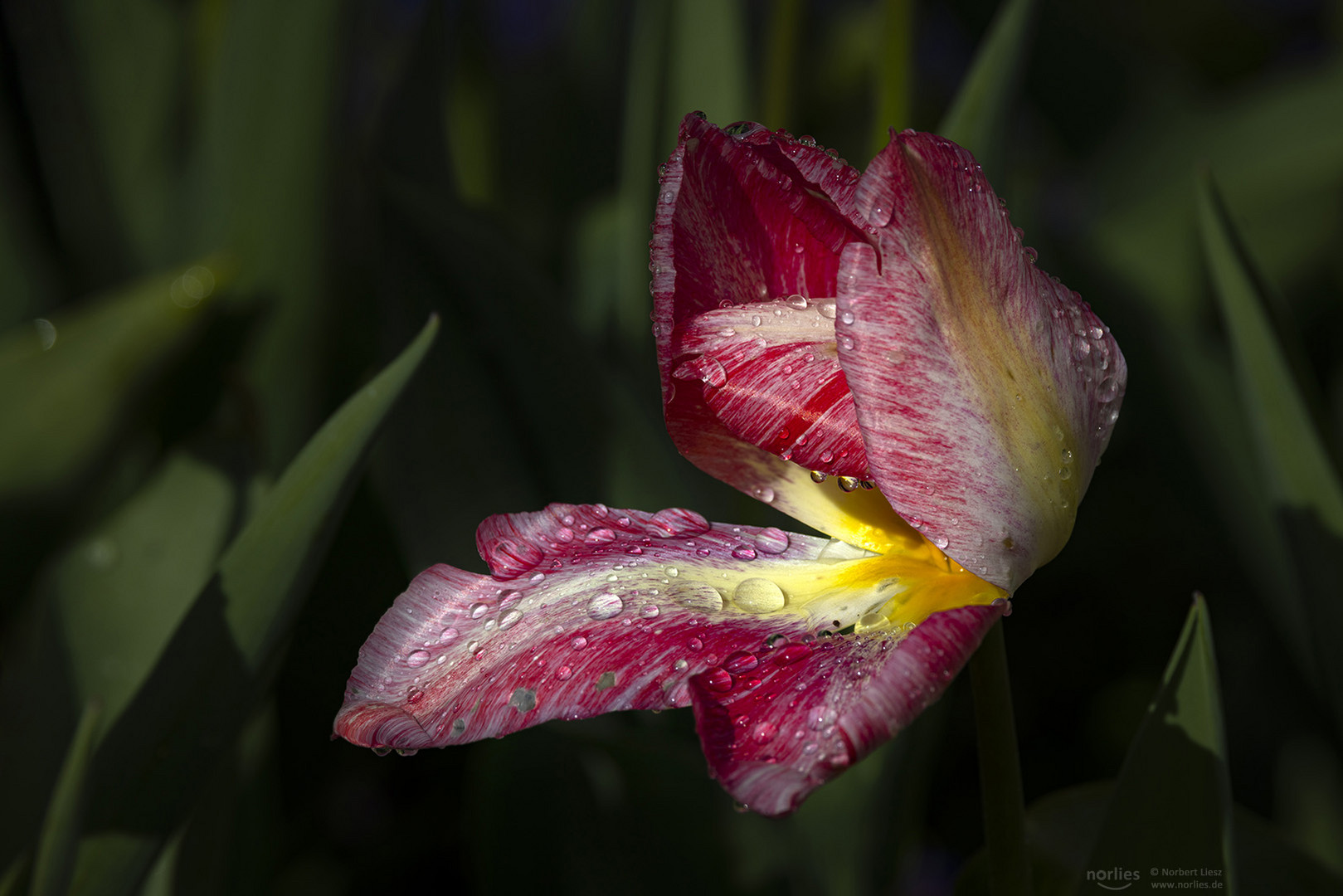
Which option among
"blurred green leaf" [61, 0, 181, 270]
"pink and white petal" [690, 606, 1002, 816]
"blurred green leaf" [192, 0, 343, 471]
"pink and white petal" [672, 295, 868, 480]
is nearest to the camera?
"pink and white petal" [690, 606, 1002, 816]

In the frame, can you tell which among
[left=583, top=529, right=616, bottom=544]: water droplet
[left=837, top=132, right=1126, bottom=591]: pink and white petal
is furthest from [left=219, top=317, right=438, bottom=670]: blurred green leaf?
[left=837, top=132, right=1126, bottom=591]: pink and white petal

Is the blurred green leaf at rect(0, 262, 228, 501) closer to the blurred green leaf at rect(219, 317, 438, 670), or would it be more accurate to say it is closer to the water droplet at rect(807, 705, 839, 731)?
the blurred green leaf at rect(219, 317, 438, 670)

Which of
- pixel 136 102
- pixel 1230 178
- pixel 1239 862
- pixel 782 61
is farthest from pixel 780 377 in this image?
pixel 1230 178

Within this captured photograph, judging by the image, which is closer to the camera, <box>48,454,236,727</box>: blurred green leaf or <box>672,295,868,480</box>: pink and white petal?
<box>672,295,868,480</box>: pink and white petal

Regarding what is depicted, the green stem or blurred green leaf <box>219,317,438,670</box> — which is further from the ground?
blurred green leaf <box>219,317,438,670</box>

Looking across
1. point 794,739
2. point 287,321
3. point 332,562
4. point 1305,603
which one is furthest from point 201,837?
point 1305,603

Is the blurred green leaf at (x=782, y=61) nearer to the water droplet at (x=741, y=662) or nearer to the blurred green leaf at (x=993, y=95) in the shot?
the blurred green leaf at (x=993, y=95)

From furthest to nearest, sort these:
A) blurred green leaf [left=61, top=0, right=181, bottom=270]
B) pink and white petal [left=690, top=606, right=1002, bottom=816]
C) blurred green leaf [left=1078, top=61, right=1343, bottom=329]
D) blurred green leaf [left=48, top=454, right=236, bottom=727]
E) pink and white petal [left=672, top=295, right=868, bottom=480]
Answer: blurred green leaf [left=1078, top=61, right=1343, bottom=329]
blurred green leaf [left=61, top=0, right=181, bottom=270]
blurred green leaf [left=48, top=454, right=236, bottom=727]
pink and white petal [left=672, top=295, right=868, bottom=480]
pink and white petal [left=690, top=606, right=1002, bottom=816]
